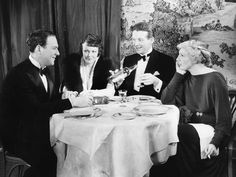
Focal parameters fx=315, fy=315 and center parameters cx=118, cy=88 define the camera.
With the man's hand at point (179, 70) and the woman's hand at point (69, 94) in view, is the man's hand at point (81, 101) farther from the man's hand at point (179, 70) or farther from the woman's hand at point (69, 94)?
the man's hand at point (179, 70)

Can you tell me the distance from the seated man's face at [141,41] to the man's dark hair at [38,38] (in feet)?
2.48

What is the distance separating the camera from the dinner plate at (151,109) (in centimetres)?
249

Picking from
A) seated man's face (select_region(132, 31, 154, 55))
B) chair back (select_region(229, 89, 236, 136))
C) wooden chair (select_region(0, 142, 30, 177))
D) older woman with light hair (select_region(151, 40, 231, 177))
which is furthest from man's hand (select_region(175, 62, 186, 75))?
wooden chair (select_region(0, 142, 30, 177))

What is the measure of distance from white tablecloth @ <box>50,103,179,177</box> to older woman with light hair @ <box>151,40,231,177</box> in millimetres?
181

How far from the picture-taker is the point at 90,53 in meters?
2.98

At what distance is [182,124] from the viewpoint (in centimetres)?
268

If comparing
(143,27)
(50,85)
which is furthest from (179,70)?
(50,85)

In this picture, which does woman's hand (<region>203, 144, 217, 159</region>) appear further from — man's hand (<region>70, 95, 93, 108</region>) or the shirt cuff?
man's hand (<region>70, 95, 93, 108</region>)

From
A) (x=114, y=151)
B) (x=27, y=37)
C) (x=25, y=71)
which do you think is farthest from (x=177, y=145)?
(x=27, y=37)

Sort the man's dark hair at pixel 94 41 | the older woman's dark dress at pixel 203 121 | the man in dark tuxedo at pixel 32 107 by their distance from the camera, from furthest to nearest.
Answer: the man's dark hair at pixel 94 41
the man in dark tuxedo at pixel 32 107
the older woman's dark dress at pixel 203 121

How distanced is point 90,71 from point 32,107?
64cm

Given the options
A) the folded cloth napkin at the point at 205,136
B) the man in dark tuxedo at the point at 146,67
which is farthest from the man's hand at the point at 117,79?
the folded cloth napkin at the point at 205,136

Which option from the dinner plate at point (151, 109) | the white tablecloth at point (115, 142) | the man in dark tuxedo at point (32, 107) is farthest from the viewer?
the man in dark tuxedo at point (32, 107)

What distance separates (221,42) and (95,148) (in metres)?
1.34
